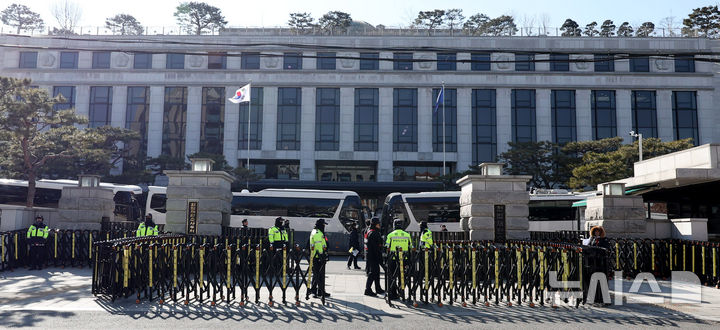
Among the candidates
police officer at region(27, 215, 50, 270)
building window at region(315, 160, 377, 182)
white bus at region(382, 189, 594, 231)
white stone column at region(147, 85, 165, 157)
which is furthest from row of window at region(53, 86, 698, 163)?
police officer at region(27, 215, 50, 270)

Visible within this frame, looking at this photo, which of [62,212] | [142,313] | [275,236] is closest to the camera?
[142,313]

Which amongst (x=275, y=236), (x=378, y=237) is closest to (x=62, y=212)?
(x=275, y=236)

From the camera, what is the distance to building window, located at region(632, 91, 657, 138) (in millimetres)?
49406

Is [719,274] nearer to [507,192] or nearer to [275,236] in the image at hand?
[507,192]

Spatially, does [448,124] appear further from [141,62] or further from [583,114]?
[141,62]

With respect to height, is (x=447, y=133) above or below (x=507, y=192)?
above

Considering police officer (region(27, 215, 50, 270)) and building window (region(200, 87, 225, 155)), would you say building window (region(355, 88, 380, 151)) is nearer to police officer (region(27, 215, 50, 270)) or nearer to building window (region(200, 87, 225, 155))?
building window (region(200, 87, 225, 155))

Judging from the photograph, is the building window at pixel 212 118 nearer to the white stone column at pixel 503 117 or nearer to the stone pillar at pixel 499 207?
the white stone column at pixel 503 117

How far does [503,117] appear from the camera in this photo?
50031 mm

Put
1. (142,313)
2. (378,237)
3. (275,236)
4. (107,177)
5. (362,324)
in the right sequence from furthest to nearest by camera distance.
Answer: (107,177) → (275,236) → (378,237) → (142,313) → (362,324)

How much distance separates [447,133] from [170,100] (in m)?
28.0

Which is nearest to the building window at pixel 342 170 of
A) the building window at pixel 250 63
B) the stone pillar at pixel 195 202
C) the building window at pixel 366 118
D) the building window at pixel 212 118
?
the building window at pixel 366 118

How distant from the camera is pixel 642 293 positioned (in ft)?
40.7

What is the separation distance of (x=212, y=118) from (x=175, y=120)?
3712 mm
